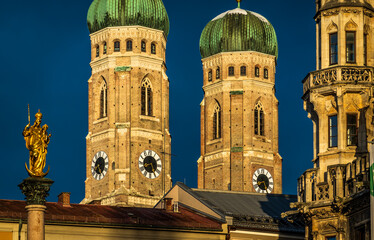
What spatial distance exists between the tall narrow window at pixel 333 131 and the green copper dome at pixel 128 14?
7344 cm

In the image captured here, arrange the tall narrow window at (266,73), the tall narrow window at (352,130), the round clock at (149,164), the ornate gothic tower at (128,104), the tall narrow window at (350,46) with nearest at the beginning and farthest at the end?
1. the tall narrow window at (352,130)
2. the tall narrow window at (350,46)
3. the ornate gothic tower at (128,104)
4. the round clock at (149,164)
5. the tall narrow window at (266,73)

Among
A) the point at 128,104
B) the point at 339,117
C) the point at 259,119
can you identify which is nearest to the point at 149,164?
the point at 128,104

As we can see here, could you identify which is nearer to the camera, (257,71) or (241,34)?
(257,71)

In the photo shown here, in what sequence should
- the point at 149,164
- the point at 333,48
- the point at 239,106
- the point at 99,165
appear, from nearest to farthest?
the point at 333,48, the point at 149,164, the point at 99,165, the point at 239,106

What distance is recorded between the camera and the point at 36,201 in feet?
173

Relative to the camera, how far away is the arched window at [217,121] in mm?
141500

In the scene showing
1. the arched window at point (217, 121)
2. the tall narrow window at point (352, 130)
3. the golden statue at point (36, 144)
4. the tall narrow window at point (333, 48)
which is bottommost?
the golden statue at point (36, 144)

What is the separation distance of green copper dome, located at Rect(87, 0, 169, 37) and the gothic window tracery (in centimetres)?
995

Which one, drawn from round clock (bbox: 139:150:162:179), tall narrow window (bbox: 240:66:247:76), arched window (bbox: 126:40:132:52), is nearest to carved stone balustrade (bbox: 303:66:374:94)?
round clock (bbox: 139:150:162:179)

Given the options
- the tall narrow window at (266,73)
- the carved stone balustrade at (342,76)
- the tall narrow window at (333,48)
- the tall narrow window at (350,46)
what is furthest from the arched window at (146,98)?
the carved stone balustrade at (342,76)

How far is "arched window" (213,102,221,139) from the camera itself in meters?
142

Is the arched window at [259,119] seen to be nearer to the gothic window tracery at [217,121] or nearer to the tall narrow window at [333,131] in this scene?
the gothic window tracery at [217,121]

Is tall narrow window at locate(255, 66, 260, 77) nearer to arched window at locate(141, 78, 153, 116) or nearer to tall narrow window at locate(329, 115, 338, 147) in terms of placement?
arched window at locate(141, 78, 153, 116)

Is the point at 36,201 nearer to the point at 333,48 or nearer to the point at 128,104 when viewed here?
the point at 333,48
